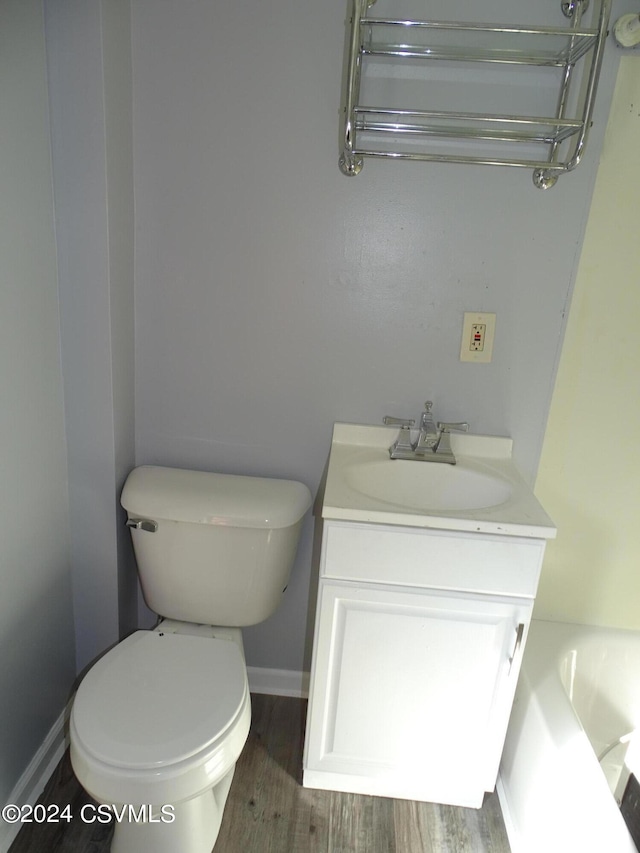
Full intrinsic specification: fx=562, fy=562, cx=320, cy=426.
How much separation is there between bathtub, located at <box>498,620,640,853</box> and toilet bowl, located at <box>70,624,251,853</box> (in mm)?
681

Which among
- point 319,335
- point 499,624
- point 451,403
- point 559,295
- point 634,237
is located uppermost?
point 634,237

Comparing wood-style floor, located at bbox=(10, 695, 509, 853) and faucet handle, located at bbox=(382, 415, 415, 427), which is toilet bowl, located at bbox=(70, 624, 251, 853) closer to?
wood-style floor, located at bbox=(10, 695, 509, 853)

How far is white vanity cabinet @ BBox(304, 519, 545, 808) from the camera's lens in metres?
1.20

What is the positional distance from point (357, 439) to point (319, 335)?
0.99 feet

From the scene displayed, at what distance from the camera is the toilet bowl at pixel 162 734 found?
1.04m

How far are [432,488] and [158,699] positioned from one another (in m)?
0.81

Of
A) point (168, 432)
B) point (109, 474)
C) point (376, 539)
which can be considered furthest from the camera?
point (168, 432)

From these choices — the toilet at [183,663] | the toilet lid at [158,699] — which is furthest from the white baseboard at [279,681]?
the toilet lid at [158,699]

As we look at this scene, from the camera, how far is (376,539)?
120 centimetres

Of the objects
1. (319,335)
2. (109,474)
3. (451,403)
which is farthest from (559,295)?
(109,474)

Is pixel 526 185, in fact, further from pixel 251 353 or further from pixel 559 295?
pixel 251 353

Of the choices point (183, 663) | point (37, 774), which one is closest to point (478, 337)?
point (183, 663)

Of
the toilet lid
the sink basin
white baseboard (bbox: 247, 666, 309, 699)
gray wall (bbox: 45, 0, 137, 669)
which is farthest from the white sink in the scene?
white baseboard (bbox: 247, 666, 309, 699)

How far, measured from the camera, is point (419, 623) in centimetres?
126
